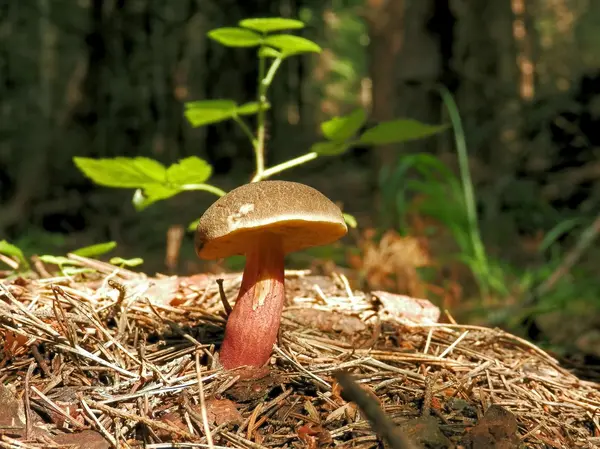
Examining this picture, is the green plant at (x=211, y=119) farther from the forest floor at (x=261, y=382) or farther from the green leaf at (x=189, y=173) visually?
the forest floor at (x=261, y=382)

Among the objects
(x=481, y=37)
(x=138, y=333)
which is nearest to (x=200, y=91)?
(x=481, y=37)

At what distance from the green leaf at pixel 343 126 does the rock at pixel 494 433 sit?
3.62 ft

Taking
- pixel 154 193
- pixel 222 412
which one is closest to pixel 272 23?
pixel 154 193

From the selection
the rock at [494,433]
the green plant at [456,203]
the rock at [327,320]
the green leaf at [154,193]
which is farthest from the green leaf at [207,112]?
the green plant at [456,203]

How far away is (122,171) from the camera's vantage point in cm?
193

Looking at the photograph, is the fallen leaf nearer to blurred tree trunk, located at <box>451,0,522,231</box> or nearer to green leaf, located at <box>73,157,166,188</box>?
green leaf, located at <box>73,157,166,188</box>

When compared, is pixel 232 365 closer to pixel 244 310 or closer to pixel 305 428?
pixel 244 310

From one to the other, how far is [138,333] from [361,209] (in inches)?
199

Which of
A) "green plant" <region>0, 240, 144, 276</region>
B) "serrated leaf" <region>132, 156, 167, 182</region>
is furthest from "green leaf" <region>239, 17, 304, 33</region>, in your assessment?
"green plant" <region>0, 240, 144, 276</region>

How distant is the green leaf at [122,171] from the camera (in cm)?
A: 193

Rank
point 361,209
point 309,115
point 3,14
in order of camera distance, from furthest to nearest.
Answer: point 309,115
point 3,14
point 361,209

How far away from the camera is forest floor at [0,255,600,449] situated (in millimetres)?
1243

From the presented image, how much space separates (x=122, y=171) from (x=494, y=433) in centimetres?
151

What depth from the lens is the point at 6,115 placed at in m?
8.70
